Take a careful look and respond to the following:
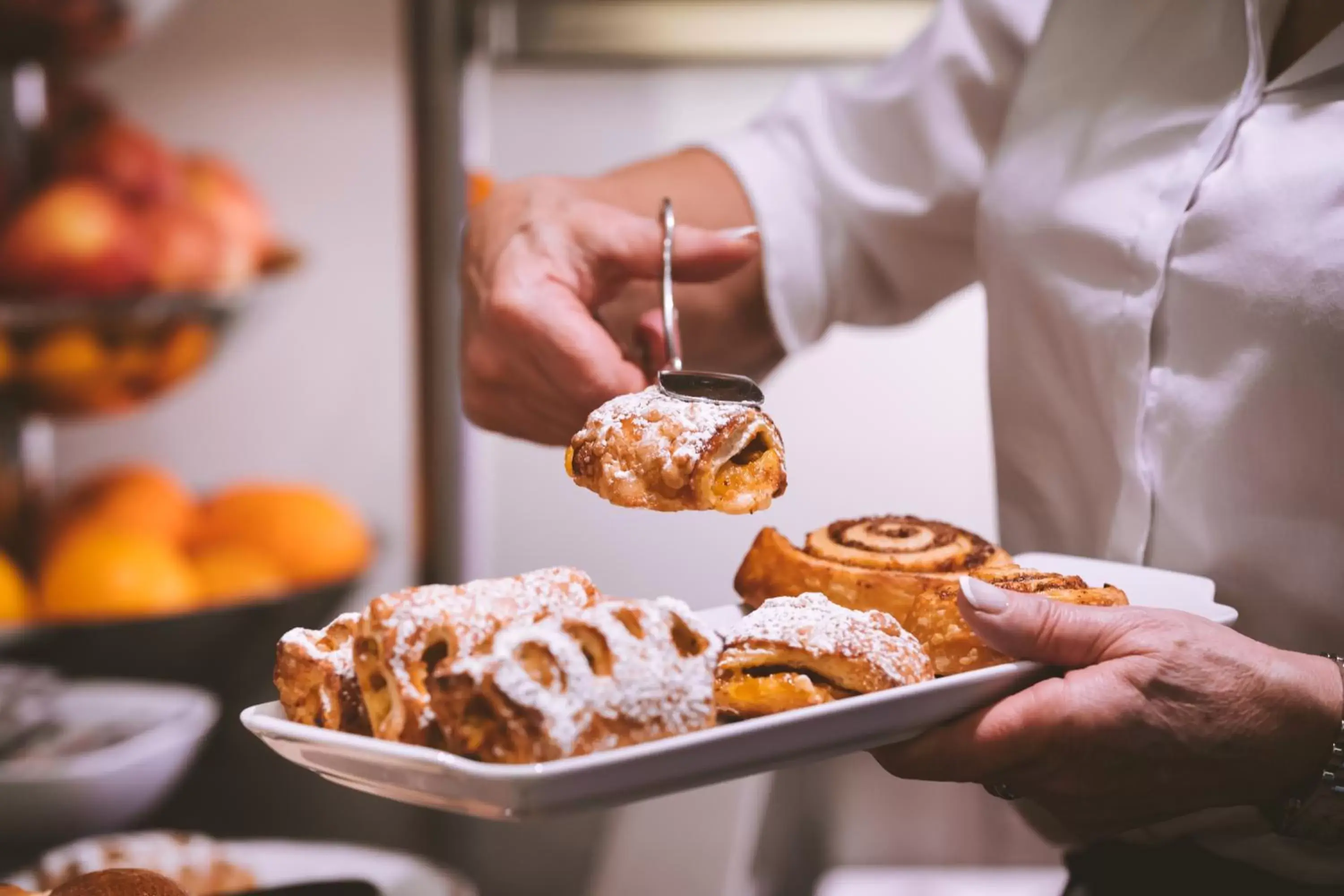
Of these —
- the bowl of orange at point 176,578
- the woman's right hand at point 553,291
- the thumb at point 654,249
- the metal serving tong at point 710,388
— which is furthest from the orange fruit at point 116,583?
the metal serving tong at point 710,388

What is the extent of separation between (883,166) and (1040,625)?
49 cm

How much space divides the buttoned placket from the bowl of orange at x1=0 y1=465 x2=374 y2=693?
822 millimetres

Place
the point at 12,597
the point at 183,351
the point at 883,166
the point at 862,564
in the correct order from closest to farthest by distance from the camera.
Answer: the point at 862,564
the point at 883,166
the point at 12,597
the point at 183,351

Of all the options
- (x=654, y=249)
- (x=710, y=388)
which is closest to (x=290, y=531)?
(x=654, y=249)

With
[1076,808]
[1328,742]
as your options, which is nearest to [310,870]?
[1076,808]

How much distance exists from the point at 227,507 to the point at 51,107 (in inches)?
22.5

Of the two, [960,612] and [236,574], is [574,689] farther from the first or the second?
[236,574]

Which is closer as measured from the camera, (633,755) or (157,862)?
(633,755)

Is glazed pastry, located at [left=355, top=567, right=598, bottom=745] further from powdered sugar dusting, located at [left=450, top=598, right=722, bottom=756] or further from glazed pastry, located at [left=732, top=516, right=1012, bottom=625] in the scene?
glazed pastry, located at [left=732, top=516, right=1012, bottom=625]

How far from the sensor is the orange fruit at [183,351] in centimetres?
153

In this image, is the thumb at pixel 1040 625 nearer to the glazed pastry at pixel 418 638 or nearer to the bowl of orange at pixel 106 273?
the glazed pastry at pixel 418 638

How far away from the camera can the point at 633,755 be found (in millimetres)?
452

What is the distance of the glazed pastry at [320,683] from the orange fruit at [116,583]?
83cm

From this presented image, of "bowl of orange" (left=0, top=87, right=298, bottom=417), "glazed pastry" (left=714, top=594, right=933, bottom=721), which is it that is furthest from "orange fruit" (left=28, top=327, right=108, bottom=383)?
"glazed pastry" (left=714, top=594, right=933, bottom=721)
